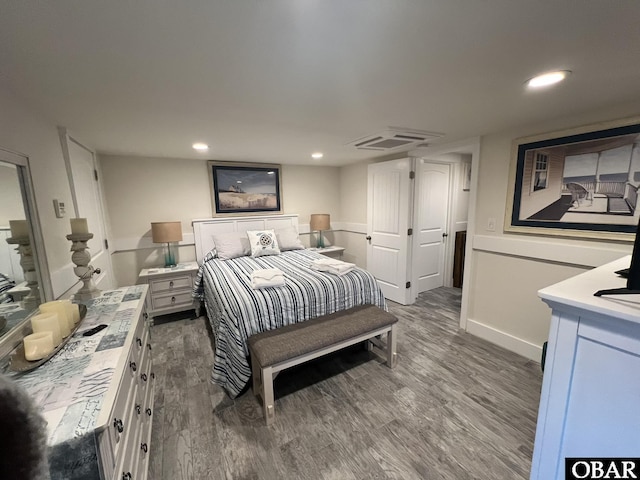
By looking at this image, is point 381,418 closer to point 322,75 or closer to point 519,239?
point 519,239

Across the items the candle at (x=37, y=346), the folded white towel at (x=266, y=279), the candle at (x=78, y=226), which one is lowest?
the folded white towel at (x=266, y=279)

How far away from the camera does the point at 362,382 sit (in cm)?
208

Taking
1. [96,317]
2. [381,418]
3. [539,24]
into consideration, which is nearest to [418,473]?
[381,418]

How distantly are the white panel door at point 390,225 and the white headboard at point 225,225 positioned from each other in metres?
1.40

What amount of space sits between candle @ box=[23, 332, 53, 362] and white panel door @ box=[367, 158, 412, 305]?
10.8 feet

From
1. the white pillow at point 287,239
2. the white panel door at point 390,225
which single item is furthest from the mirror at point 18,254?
the white panel door at point 390,225

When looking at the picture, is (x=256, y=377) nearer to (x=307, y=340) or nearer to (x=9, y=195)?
(x=307, y=340)

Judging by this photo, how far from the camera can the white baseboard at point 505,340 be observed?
91.0 inches

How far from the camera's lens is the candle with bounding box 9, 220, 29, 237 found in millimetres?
1243

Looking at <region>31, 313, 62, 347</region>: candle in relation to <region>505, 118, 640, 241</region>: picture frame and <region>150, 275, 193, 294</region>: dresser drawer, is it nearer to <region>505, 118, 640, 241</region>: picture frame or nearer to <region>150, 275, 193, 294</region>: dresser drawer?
<region>150, 275, 193, 294</region>: dresser drawer

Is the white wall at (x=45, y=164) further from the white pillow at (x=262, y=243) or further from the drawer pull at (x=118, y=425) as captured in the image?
the white pillow at (x=262, y=243)

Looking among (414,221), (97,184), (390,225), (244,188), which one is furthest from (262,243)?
(414,221)

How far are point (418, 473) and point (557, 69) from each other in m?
2.18

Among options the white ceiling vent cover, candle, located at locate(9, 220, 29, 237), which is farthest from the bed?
the white ceiling vent cover
